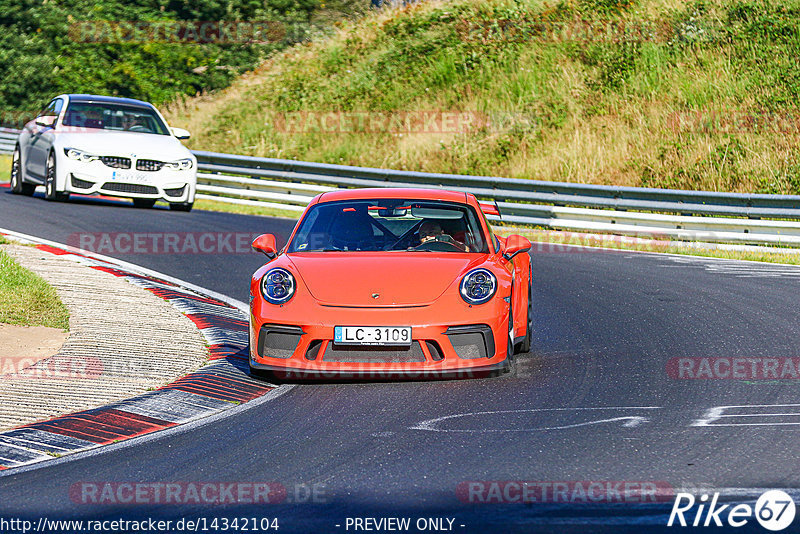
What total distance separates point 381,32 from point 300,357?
28.9 meters

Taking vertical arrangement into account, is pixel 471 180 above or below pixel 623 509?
above

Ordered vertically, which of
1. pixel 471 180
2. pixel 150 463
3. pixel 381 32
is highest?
pixel 381 32

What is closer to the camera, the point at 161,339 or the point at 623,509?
the point at 623,509

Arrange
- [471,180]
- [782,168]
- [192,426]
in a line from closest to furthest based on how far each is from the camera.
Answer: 1. [192,426]
2. [471,180]
3. [782,168]

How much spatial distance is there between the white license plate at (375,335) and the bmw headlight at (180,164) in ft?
37.6

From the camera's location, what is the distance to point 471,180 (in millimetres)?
21234

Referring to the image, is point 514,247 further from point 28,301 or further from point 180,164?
point 180,164

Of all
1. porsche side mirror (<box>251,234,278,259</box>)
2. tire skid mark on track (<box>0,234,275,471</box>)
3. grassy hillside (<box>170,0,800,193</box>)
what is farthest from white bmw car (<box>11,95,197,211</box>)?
porsche side mirror (<box>251,234,278,259</box>)

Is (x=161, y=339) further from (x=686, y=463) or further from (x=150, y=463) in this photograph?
(x=686, y=463)

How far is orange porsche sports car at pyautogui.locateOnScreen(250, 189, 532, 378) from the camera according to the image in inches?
307

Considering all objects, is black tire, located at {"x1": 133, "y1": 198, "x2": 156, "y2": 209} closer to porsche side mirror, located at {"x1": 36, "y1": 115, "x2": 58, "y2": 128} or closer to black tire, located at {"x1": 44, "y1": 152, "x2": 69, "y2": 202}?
black tire, located at {"x1": 44, "y1": 152, "x2": 69, "y2": 202}

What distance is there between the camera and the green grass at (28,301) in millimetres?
9891

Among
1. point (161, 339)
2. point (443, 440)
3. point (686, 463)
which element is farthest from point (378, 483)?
point (161, 339)

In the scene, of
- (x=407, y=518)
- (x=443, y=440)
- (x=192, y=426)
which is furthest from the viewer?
(x=192, y=426)
